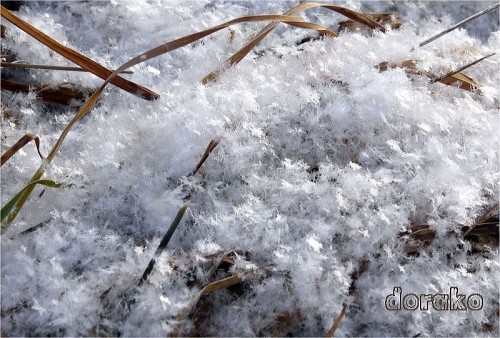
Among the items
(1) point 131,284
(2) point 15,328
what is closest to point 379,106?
(1) point 131,284

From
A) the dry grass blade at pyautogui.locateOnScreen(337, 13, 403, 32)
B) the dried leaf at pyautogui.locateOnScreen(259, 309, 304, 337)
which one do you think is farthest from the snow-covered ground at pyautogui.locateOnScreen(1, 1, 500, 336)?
the dry grass blade at pyautogui.locateOnScreen(337, 13, 403, 32)

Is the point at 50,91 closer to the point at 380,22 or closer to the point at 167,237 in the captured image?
the point at 167,237

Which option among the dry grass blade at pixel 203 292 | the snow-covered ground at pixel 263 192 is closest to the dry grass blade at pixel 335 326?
the snow-covered ground at pixel 263 192

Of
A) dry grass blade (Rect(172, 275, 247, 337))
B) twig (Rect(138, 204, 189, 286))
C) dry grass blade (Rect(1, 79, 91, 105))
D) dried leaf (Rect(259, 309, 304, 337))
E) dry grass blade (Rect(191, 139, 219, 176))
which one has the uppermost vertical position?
dry grass blade (Rect(1, 79, 91, 105))

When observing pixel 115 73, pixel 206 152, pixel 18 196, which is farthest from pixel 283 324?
pixel 115 73

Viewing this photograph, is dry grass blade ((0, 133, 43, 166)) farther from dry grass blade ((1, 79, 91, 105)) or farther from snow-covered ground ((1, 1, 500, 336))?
dry grass blade ((1, 79, 91, 105))

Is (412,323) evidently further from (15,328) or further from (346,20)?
(346,20)

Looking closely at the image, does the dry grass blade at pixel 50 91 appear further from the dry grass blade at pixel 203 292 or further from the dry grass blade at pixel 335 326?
the dry grass blade at pixel 335 326
